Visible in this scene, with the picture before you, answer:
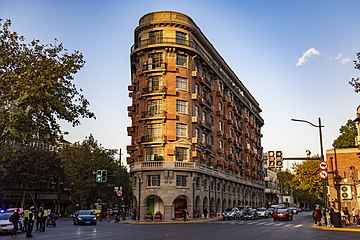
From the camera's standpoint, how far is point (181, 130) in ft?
167

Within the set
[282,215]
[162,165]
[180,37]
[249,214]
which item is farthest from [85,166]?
[282,215]

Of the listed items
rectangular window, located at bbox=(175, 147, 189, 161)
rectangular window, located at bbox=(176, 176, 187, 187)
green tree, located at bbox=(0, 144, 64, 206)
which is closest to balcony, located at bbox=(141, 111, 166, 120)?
rectangular window, located at bbox=(175, 147, 189, 161)

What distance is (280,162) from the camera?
26281 millimetres

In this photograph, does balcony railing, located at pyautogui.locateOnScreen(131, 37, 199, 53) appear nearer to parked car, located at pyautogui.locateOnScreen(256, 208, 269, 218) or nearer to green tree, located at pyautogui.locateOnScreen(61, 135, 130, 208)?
green tree, located at pyautogui.locateOnScreen(61, 135, 130, 208)

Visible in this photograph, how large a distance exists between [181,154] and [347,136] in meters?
27.9

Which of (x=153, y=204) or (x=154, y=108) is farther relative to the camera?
(x=154, y=108)

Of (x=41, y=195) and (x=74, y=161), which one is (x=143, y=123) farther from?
(x=41, y=195)

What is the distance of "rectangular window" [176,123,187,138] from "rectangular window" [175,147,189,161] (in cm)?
172

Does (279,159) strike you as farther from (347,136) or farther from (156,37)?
(347,136)

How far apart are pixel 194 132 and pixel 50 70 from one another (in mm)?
34615

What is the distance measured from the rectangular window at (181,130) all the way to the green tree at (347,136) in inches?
1010

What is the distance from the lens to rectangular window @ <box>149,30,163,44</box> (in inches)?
2026

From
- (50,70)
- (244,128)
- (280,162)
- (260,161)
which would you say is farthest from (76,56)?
(260,161)

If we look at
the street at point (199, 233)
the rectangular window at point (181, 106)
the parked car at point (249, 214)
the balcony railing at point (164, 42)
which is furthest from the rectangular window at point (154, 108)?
the street at point (199, 233)
